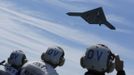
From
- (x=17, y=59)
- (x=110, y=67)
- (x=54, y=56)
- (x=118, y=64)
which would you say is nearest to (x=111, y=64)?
(x=110, y=67)

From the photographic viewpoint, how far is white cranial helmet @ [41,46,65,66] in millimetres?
18794

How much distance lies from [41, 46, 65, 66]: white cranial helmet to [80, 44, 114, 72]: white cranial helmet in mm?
4814

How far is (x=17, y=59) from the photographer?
26000 mm

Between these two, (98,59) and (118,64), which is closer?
(118,64)

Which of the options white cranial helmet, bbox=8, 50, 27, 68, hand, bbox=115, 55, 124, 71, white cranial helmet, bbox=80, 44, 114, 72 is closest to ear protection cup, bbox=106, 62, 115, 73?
white cranial helmet, bbox=80, 44, 114, 72

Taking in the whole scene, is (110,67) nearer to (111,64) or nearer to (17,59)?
(111,64)

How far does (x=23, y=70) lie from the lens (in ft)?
35.6

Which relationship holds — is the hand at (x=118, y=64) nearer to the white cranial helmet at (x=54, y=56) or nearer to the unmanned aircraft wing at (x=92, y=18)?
the white cranial helmet at (x=54, y=56)

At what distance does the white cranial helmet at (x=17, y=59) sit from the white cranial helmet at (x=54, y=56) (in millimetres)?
Result: 5064

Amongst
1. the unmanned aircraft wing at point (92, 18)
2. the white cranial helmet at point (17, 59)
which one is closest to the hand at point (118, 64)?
the white cranial helmet at point (17, 59)

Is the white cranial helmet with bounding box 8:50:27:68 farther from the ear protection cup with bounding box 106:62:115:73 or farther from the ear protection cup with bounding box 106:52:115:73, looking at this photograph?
the ear protection cup with bounding box 106:62:115:73

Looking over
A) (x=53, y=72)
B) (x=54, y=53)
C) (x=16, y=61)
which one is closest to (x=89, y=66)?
(x=53, y=72)

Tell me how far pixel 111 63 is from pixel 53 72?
9.68ft

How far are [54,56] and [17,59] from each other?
7.14 metres
